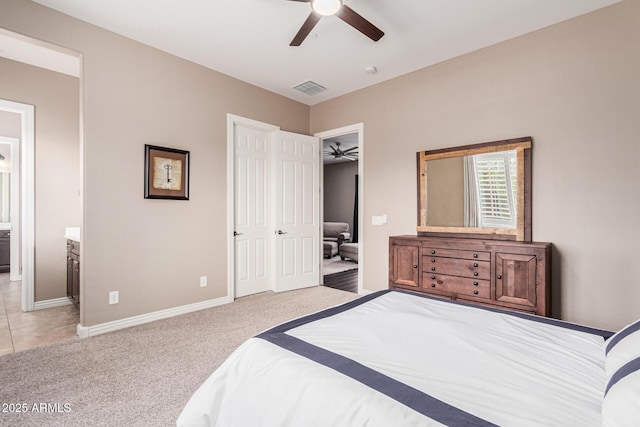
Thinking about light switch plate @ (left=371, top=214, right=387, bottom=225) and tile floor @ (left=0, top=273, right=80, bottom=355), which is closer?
tile floor @ (left=0, top=273, right=80, bottom=355)

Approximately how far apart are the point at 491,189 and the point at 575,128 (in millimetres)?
843

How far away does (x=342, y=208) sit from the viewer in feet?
31.4

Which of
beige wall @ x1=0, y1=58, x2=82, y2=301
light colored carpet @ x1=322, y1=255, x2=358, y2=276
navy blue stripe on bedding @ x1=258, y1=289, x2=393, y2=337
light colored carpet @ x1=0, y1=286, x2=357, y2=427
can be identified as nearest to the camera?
navy blue stripe on bedding @ x1=258, y1=289, x2=393, y2=337

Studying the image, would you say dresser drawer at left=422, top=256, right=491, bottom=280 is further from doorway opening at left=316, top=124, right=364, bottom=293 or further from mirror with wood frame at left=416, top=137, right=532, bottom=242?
doorway opening at left=316, top=124, right=364, bottom=293

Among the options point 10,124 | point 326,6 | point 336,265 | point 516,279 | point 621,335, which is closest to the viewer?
point 621,335

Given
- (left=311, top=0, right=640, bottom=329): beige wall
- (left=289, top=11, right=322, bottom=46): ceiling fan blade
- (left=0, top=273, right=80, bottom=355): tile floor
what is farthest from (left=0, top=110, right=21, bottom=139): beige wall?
(left=311, top=0, right=640, bottom=329): beige wall

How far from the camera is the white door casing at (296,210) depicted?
4.38 m

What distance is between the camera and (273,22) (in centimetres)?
282

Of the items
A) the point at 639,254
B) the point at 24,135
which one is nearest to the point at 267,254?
the point at 24,135

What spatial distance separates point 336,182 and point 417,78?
20.1ft

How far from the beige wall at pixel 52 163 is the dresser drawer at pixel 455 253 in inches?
171

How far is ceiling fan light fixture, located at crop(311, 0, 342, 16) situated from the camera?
2.13 metres

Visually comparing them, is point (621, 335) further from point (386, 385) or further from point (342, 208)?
point (342, 208)

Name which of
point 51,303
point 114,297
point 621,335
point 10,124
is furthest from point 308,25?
point 10,124
